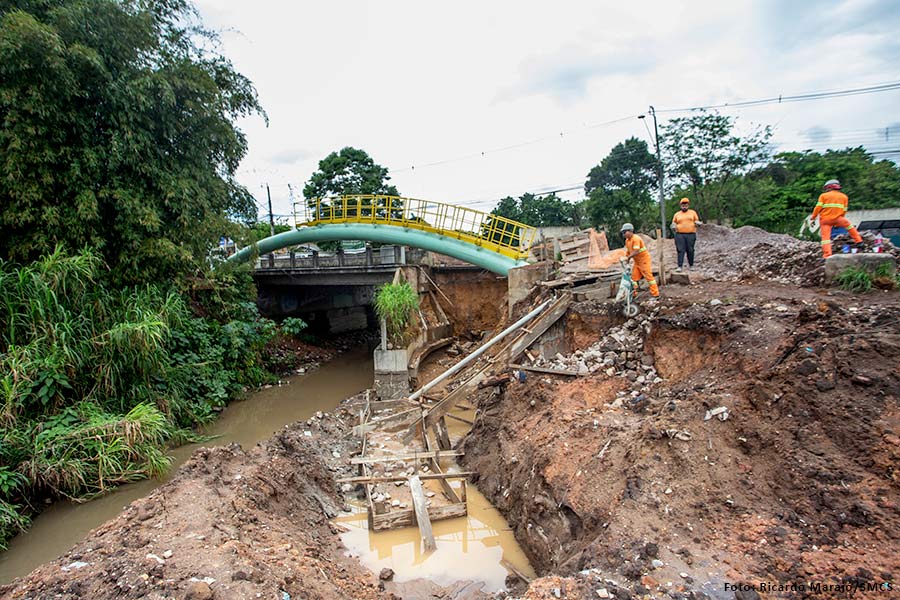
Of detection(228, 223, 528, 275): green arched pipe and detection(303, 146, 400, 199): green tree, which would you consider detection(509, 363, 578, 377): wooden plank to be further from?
detection(303, 146, 400, 199): green tree

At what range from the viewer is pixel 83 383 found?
878cm

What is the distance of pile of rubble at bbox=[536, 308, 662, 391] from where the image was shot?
276 inches

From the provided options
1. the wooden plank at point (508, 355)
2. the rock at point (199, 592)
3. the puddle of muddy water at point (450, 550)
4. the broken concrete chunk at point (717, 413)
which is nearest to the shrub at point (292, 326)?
the wooden plank at point (508, 355)

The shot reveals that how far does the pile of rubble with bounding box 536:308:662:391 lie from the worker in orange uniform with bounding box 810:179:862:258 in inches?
109

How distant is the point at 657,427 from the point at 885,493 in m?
1.86

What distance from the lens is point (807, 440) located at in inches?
166

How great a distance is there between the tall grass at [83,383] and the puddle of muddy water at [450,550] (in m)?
4.42

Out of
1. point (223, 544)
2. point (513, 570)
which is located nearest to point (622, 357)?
point (513, 570)

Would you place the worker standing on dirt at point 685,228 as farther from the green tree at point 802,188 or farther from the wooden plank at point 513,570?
the green tree at point 802,188

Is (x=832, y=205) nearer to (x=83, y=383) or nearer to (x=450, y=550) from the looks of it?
(x=450, y=550)

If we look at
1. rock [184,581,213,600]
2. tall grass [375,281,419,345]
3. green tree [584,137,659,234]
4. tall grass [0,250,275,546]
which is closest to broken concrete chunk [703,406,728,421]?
rock [184,581,213,600]

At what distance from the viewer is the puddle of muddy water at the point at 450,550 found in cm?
560

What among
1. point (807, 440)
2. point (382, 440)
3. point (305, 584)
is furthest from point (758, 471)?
point (382, 440)

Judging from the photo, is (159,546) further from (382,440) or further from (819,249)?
(819,249)
